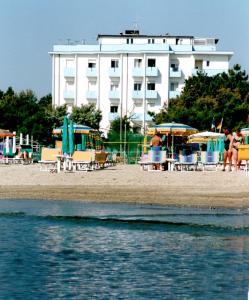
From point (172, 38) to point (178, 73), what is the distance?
6063mm

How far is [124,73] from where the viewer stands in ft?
271

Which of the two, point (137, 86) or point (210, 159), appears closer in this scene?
point (210, 159)

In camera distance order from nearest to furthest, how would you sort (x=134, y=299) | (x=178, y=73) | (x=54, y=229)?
(x=134, y=299) < (x=54, y=229) < (x=178, y=73)

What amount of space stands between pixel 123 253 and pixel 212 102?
50.4m

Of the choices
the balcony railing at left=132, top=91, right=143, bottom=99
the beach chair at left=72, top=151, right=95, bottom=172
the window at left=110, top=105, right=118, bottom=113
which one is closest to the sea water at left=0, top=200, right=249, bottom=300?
the beach chair at left=72, top=151, right=95, bottom=172

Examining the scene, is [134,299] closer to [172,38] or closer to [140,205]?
[140,205]

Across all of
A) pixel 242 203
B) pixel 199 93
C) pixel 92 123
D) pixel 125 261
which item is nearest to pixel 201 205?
pixel 242 203

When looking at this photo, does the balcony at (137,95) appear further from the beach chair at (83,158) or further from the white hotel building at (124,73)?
the beach chair at (83,158)

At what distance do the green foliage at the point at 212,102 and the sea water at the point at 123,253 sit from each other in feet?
134

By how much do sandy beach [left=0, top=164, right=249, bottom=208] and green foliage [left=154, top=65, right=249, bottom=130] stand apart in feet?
104

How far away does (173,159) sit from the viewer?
100 ft

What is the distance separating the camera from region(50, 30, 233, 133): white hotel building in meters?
82.2

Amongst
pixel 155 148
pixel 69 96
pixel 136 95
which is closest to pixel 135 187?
pixel 155 148

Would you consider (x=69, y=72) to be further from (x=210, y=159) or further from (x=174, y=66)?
(x=210, y=159)
